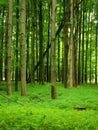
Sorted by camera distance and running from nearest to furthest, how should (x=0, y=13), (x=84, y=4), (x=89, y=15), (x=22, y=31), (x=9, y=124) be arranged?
(x=9, y=124) < (x=22, y=31) < (x=0, y=13) < (x=84, y=4) < (x=89, y=15)

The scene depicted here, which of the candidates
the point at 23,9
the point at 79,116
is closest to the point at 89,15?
the point at 23,9

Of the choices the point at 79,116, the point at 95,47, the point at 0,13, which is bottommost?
the point at 79,116

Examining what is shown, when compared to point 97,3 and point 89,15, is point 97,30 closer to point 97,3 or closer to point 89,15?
point 89,15

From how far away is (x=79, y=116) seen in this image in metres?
9.70

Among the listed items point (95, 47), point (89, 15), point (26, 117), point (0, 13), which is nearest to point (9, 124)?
point (26, 117)

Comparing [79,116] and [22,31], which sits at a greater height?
[22,31]

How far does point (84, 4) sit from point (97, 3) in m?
1.92

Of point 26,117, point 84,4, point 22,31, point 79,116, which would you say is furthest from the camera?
point 84,4

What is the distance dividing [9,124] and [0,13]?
2205cm

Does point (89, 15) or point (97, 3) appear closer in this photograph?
point (97, 3)

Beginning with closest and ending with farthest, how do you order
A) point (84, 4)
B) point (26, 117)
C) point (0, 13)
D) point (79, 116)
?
point (26, 117) → point (79, 116) → point (0, 13) → point (84, 4)

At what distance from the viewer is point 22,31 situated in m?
18.2

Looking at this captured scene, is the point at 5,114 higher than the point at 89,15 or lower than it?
lower

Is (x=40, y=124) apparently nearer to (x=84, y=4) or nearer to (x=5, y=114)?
(x=5, y=114)
